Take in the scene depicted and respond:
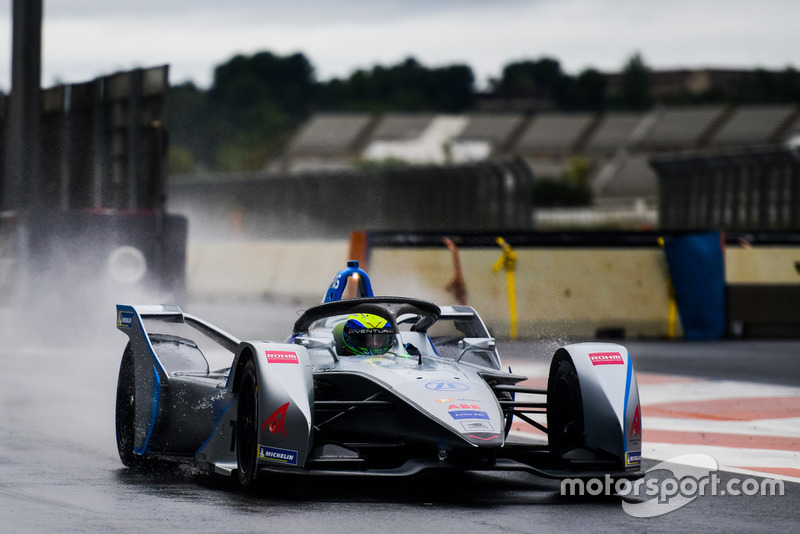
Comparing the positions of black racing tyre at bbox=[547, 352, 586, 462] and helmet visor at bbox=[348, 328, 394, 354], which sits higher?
helmet visor at bbox=[348, 328, 394, 354]

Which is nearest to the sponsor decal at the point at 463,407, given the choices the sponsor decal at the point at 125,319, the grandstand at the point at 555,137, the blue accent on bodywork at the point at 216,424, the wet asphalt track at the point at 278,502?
the wet asphalt track at the point at 278,502

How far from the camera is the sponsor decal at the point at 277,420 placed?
756cm

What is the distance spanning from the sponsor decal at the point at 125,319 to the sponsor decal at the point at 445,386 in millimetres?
2687

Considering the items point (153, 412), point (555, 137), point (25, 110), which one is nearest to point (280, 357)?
point (153, 412)

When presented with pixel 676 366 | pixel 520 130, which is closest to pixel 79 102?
pixel 676 366

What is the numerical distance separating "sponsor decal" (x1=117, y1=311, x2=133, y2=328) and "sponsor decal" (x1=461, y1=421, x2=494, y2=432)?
10.0 ft

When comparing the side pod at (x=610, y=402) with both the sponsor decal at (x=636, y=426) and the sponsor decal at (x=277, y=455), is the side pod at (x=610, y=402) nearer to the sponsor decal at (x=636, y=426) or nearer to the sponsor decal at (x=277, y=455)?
the sponsor decal at (x=636, y=426)

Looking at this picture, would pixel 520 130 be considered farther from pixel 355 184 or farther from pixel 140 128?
pixel 140 128

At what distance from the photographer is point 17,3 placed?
2014 cm

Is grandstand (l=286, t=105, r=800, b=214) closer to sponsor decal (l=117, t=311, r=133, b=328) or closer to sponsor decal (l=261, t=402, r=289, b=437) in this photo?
sponsor decal (l=117, t=311, r=133, b=328)

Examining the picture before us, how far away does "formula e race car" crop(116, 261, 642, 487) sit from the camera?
7.57 m

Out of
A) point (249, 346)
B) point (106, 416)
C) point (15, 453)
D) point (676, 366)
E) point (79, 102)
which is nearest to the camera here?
point (249, 346)

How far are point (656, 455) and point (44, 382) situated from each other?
6.42m

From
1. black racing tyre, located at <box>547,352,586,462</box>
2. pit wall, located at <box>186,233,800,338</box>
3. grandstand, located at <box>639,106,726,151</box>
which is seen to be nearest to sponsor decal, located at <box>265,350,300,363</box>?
black racing tyre, located at <box>547,352,586,462</box>
